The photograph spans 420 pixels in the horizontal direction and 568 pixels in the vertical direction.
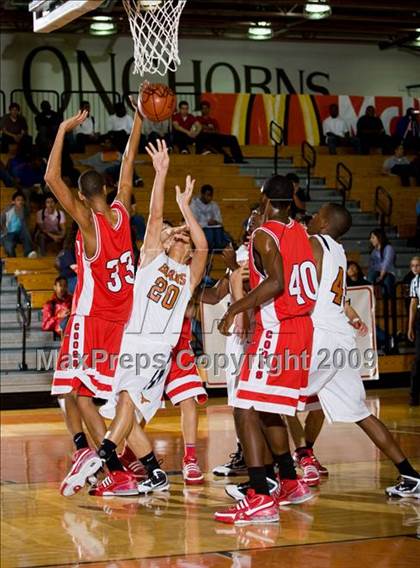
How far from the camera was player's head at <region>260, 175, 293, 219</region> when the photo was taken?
6.51m

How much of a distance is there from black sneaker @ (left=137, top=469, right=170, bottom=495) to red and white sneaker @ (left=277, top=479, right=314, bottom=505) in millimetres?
856

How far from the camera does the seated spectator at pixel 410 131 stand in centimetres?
1172

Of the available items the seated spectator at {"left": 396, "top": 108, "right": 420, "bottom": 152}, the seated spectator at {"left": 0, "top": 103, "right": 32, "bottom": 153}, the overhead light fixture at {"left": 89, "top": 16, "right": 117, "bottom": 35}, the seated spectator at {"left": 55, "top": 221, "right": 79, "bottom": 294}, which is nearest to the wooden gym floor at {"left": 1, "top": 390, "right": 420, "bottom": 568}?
the seated spectator at {"left": 55, "top": 221, "right": 79, "bottom": 294}

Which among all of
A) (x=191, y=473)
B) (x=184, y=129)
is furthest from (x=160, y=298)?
(x=184, y=129)

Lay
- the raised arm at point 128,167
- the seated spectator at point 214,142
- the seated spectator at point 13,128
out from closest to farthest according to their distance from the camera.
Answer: the raised arm at point 128,167 → the seated spectator at point 214,142 → the seated spectator at point 13,128

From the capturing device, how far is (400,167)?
12938 millimetres

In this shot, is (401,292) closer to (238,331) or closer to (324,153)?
(324,153)

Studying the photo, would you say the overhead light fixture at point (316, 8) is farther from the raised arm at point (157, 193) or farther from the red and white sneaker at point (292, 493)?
the red and white sneaker at point (292, 493)

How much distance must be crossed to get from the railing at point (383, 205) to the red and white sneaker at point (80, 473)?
21.5ft

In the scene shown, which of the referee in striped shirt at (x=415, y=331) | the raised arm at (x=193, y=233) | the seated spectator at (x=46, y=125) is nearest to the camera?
the raised arm at (x=193, y=233)

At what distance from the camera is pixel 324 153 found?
608 inches

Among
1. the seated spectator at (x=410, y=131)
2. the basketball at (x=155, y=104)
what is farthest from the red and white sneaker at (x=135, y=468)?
the seated spectator at (x=410, y=131)

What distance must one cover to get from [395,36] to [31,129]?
706 cm

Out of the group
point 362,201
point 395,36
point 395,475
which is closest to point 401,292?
point 362,201
